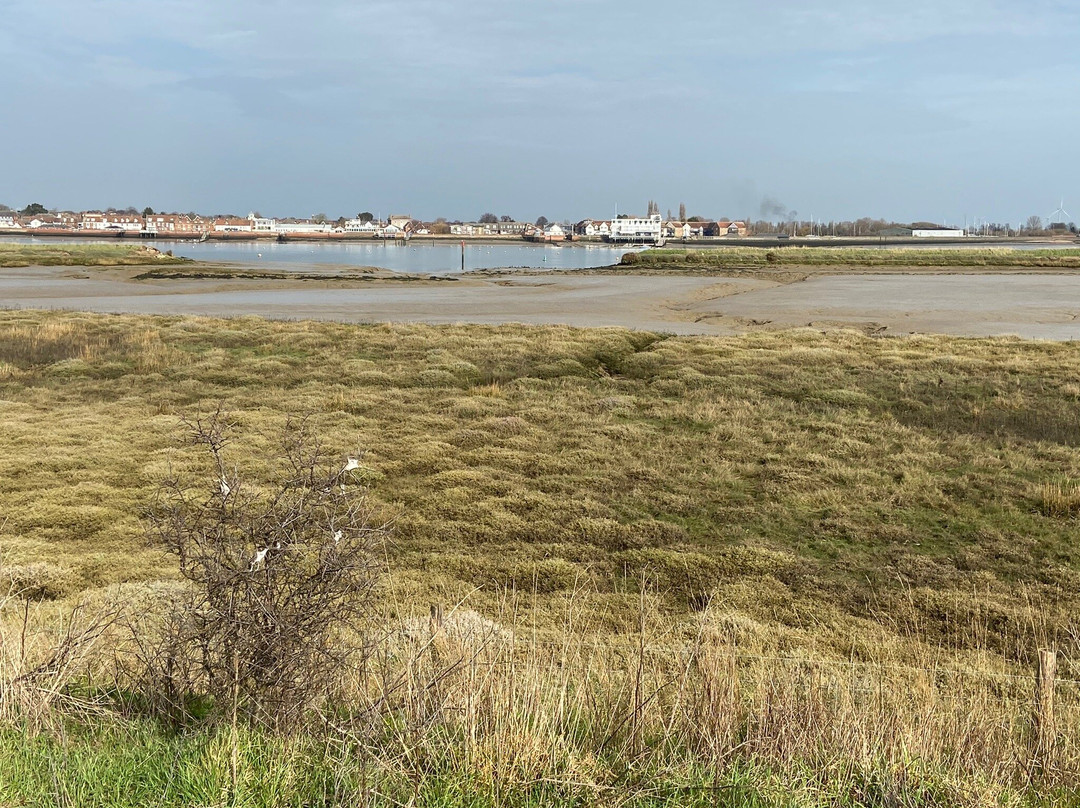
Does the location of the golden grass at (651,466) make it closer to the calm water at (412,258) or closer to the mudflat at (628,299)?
the mudflat at (628,299)

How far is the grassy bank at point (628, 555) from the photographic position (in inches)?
170

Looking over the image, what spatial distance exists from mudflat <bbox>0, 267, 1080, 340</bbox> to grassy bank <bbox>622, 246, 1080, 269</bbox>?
10.9m

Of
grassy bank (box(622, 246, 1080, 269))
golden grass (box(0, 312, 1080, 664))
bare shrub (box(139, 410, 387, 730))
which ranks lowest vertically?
golden grass (box(0, 312, 1080, 664))

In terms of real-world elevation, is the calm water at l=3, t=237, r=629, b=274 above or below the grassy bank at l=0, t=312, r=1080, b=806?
above

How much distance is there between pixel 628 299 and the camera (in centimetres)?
4019

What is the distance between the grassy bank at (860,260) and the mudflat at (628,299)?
35.9 ft

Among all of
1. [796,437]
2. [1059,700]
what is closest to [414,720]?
[1059,700]

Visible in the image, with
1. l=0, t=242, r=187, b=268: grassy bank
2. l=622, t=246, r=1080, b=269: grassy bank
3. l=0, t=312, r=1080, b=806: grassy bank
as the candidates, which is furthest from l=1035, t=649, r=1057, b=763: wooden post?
l=0, t=242, r=187, b=268: grassy bank

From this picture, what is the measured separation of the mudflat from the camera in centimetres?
2950

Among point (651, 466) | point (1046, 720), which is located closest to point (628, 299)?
point (651, 466)

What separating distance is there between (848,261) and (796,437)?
2607 inches

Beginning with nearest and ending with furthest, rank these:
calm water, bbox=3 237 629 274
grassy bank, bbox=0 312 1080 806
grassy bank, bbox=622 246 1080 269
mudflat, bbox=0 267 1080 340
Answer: grassy bank, bbox=0 312 1080 806, mudflat, bbox=0 267 1080 340, grassy bank, bbox=622 246 1080 269, calm water, bbox=3 237 629 274

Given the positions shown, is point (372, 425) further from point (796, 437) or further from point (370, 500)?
point (796, 437)

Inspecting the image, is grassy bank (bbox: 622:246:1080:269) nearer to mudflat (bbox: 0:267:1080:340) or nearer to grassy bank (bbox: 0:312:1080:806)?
mudflat (bbox: 0:267:1080:340)
